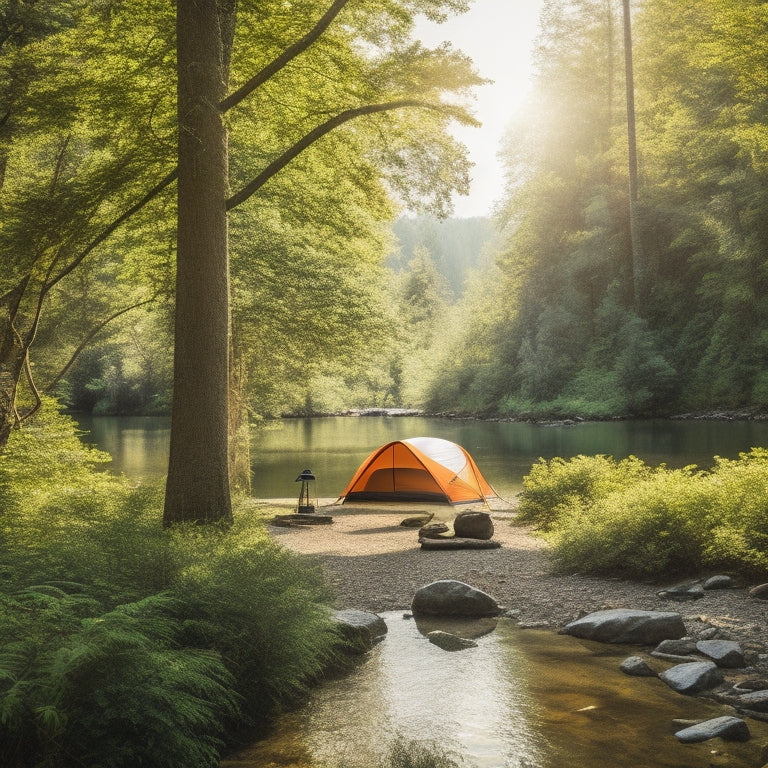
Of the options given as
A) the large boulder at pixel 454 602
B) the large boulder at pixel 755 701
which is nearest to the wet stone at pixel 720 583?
the large boulder at pixel 454 602

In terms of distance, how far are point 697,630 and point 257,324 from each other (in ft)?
39.4

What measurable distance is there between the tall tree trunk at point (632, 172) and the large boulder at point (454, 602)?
36668 millimetres

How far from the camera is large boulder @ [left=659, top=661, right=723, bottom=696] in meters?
5.34

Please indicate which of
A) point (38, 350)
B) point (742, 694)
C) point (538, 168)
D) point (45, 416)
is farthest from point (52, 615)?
point (538, 168)

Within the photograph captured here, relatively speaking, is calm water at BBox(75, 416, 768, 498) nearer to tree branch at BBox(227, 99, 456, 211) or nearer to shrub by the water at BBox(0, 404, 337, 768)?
tree branch at BBox(227, 99, 456, 211)

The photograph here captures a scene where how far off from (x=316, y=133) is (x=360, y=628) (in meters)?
5.22

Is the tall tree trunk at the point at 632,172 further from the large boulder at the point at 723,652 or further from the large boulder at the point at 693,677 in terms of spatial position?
the large boulder at the point at 693,677

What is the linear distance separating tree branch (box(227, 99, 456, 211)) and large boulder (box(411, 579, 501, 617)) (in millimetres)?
4563

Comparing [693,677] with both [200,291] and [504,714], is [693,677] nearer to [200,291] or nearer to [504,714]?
[504,714]

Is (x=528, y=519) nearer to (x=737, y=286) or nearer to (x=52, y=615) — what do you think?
(x=52, y=615)

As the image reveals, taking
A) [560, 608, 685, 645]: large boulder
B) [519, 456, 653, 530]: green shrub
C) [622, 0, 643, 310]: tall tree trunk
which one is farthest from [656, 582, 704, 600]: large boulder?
[622, 0, 643, 310]: tall tree trunk

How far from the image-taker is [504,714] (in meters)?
5.04

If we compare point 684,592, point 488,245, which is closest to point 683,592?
point 684,592

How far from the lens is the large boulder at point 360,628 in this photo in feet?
20.7
